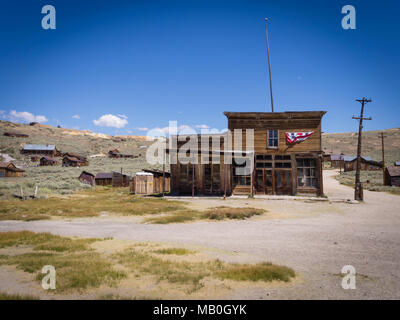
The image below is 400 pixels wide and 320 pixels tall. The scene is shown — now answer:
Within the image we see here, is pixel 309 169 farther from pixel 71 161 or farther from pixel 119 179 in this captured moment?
pixel 71 161

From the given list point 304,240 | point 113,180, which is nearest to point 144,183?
point 113,180

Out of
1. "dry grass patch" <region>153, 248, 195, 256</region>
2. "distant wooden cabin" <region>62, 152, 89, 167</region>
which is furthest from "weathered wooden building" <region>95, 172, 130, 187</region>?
"dry grass patch" <region>153, 248, 195, 256</region>

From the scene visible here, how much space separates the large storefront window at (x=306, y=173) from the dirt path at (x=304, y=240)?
25.9ft

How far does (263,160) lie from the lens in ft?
72.8

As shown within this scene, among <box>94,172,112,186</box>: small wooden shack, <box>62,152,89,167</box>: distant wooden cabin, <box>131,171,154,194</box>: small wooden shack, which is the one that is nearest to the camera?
<box>131,171,154,194</box>: small wooden shack

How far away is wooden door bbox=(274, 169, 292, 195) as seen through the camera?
71.4 ft

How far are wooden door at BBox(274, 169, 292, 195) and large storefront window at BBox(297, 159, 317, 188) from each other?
84cm

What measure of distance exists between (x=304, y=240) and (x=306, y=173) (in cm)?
1529

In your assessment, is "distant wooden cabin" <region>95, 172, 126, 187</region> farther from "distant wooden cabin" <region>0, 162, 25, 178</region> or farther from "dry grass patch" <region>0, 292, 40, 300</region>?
"dry grass patch" <region>0, 292, 40, 300</region>
